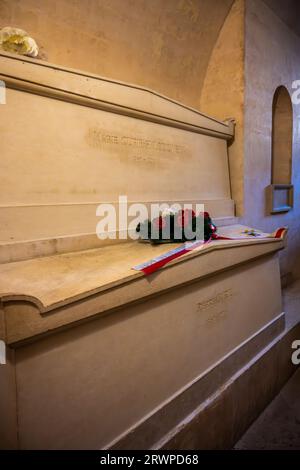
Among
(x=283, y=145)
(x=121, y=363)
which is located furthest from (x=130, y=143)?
(x=283, y=145)

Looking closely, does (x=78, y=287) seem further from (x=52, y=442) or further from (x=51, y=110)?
(x=51, y=110)

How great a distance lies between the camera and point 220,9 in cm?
345

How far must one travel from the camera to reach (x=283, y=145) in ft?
15.2

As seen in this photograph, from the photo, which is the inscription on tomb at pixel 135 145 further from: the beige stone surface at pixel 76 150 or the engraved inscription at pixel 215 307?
the engraved inscription at pixel 215 307

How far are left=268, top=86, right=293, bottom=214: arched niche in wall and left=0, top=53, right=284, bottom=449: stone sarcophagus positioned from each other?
7.18 feet

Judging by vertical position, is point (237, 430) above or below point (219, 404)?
below

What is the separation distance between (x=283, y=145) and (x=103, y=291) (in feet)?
14.7

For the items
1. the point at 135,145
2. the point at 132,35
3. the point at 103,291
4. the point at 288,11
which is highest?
the point at 288,11

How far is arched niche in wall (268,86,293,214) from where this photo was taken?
447 cm

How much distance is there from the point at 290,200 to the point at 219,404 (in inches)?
142

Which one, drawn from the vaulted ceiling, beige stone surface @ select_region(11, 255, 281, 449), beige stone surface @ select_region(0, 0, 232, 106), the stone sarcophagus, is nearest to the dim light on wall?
the stone sarcophagus

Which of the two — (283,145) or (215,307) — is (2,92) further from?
(283,145)

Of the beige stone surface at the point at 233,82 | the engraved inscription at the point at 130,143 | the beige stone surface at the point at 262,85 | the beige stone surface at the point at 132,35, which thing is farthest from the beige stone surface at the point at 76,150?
the beige stone surface at the point at 262,85

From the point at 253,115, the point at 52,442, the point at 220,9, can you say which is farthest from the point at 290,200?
the point at 52,442
